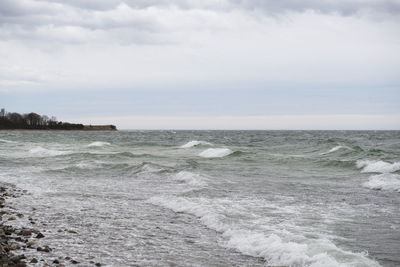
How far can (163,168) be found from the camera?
2102 cm

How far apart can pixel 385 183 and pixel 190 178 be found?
293 inches

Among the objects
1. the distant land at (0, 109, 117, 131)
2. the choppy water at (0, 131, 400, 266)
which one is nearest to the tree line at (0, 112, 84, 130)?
the distant land at (0, 109, 117, 131)

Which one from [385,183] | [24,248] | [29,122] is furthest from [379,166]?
[29,122]

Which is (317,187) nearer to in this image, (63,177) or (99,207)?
(99,207)

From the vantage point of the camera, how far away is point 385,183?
51.3 feet

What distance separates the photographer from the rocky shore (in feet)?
20.0

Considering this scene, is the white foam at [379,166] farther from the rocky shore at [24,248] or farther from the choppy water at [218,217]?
the rocky shore at [24,248]

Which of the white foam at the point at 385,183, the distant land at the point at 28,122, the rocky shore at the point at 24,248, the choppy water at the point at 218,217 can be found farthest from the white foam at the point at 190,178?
the distant land at the point at 28,122

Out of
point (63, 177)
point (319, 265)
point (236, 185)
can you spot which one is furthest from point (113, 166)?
point (319, 265)

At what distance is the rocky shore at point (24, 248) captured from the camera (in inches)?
240

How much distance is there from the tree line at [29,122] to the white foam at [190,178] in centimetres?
14130

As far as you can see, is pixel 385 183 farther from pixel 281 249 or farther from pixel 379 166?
pixel 281 249

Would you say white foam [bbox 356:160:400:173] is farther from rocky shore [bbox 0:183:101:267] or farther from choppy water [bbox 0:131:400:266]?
rocky shore [bbox 0:183:101:267]

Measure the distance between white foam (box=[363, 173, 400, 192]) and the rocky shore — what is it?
12.0 metres
